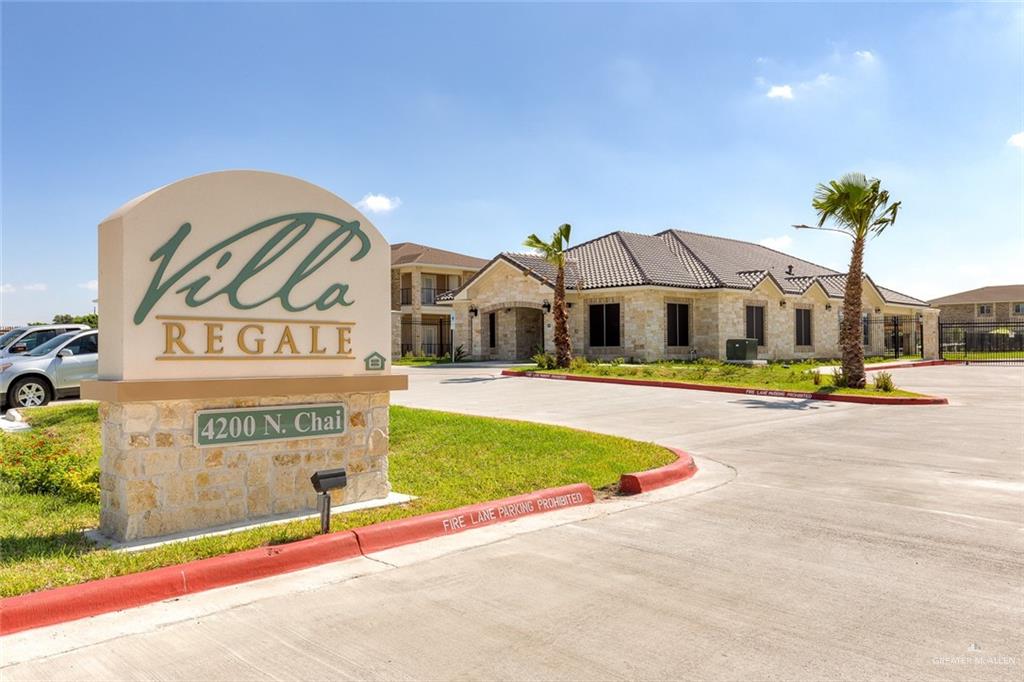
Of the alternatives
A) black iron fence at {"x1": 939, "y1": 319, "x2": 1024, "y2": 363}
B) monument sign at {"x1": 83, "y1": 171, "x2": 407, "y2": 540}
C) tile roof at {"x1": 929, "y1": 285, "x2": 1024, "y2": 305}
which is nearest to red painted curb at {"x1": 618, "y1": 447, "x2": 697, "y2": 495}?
monument sign at {"x1": 83, "y1": 171, "x2": 407, "y2": 540}

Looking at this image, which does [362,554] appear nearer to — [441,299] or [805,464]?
[805,464]

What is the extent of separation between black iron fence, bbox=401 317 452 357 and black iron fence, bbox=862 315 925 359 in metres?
25.3

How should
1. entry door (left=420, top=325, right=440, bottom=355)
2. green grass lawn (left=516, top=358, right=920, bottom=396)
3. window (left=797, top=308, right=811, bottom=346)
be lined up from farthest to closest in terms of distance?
entry door (left=420, top=325, right=440, bottom=355), window (left=797, top=308, right=811, bottom=346), green grass lawn (left=516, top=358, right=920, bottom=396)

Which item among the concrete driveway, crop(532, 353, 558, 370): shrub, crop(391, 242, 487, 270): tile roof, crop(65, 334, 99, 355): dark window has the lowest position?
the concrete driveway

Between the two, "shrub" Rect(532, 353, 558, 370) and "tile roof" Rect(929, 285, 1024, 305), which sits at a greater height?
"tile roof" Rect(929, 285, 1024, 305)

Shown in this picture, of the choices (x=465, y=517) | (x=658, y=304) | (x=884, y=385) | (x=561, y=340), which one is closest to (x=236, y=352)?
(x=465, y=517)

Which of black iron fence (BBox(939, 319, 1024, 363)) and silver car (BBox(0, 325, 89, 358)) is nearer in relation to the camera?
silver car (BBox(0, 325, 89, 358))

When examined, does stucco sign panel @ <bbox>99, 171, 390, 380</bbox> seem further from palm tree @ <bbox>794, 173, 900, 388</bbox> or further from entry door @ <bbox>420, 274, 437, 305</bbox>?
entry door @ <bbox>420, 274, 437, 305</bbox>

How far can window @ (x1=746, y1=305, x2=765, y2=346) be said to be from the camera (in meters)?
36.0

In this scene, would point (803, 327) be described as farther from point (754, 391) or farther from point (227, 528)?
point (227, 528)

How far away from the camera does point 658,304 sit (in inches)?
1307

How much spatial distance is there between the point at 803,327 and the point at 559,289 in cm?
1746

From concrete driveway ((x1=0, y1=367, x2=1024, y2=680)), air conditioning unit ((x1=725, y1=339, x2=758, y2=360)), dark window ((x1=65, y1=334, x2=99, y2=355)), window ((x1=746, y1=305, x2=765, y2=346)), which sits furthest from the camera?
window ((x1=746, y1=305, x2=765, y2=346))

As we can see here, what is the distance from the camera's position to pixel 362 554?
20.9ft
